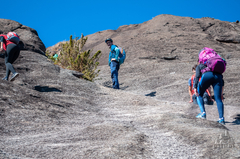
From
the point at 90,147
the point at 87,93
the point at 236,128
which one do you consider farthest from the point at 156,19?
the point at 90,147

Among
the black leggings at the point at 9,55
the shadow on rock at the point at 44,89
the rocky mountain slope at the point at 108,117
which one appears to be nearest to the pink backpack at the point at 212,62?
the rocky mountain slope at the point at 108,117

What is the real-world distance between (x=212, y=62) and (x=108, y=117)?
2086mm

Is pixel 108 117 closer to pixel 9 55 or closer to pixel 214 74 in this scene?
pixel 214 74

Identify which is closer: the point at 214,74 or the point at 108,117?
the point at 214,74

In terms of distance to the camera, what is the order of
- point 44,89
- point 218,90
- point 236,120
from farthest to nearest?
point 44,89
point 236,120
point 218,90

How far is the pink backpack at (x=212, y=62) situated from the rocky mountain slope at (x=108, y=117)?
3.06 ft

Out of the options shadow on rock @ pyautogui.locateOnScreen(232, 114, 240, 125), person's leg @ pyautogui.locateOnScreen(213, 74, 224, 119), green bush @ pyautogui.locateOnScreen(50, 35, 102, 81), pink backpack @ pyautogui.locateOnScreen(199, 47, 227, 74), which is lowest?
shadow on rock @ pyautogui.locateOnScreen(232, 114, 240, 125)

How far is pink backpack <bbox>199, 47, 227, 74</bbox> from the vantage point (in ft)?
13.6

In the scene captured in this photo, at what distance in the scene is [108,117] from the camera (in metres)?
4.36

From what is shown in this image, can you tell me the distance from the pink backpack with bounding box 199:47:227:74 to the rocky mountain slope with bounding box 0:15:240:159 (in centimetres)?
93

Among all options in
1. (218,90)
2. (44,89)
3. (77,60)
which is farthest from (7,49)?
(218,90)

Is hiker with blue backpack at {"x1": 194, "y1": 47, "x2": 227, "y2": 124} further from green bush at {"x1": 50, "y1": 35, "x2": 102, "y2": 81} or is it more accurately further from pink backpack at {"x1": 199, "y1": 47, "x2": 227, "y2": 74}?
green bush at {"x1": 50, "y1": 35, "x2": 102, "y2": 81}

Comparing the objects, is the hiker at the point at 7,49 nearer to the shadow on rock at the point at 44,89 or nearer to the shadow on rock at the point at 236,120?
the shadow on rock at the point at 44,89

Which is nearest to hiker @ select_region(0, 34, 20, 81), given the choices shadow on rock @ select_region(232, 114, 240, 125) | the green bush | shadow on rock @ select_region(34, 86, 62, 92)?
shadow on rock @ select_region(34, 86, 62, 92)
